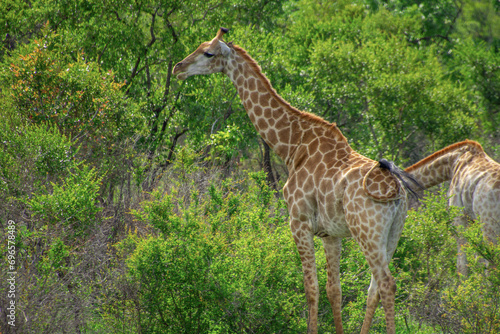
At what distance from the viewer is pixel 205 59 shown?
6.88m

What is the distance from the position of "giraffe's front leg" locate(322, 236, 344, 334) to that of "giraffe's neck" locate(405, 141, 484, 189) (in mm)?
3674

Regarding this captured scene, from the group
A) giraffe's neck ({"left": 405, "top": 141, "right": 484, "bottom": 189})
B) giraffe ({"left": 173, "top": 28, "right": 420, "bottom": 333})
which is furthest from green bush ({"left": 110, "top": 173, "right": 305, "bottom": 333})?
giraffe's neck ({"left": 405, "top": 141, "right": 484, "bottom": 189})

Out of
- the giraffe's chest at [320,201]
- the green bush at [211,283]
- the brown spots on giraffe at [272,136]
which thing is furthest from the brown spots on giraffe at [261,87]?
the green bush at [211,283]

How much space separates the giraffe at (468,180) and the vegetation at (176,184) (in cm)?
73

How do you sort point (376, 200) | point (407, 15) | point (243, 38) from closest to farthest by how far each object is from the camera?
point (376, 200), point (243, 38), point (407, 15)

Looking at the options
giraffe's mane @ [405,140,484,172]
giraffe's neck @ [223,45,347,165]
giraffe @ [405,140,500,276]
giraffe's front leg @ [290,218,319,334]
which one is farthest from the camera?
giraffe's mane @ [405,140,484,172]

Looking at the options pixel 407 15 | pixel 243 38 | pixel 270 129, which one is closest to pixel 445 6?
pixel 407 15

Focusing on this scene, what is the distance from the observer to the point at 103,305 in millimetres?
7230

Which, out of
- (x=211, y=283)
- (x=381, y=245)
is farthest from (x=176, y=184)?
(x=381, y=245)

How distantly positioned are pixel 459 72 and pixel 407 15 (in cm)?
343

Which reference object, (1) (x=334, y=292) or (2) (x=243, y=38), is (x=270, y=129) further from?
(2) (x=243, y=38)

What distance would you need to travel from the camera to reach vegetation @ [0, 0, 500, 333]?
6.95 metres

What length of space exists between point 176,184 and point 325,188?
5.37 m

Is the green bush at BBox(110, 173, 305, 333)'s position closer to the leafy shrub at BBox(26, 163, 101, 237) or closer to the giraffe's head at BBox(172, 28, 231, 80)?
the leafy shrub at BBox(26, 163, 101, 237)
